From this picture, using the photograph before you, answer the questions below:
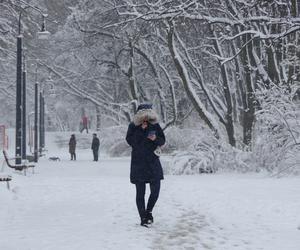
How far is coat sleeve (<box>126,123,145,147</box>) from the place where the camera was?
888cm

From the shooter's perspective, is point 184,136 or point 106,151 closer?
point 184,136

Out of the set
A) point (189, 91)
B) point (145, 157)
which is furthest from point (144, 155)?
point (189, 91)

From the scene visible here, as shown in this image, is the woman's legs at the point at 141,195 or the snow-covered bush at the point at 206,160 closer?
the woman's legs at the point at 141,195

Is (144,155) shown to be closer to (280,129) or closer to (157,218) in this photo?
(157,218)

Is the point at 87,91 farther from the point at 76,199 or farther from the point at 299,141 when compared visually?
the point at 76,199

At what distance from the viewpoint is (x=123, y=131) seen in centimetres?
3666

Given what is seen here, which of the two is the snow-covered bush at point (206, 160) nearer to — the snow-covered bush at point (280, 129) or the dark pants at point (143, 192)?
the snow-covered bush at point (280, 129)

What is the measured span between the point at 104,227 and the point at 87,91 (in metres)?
32.9

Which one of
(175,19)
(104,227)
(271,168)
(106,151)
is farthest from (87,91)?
(104,227)

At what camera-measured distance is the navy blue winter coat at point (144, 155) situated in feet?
28.8

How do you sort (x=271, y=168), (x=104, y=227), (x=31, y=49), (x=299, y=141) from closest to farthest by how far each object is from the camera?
1. (x=104, y=227)
2. (x=299, y=141)
3. (x=271, y=168)
4. (x=31, y=49)

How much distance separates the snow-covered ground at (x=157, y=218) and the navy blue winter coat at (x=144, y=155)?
0.75 m

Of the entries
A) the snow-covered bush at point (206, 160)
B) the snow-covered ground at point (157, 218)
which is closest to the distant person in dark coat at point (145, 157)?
the snow-covered ground at point (157, 218)

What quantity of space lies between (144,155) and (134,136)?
1.08 feet
